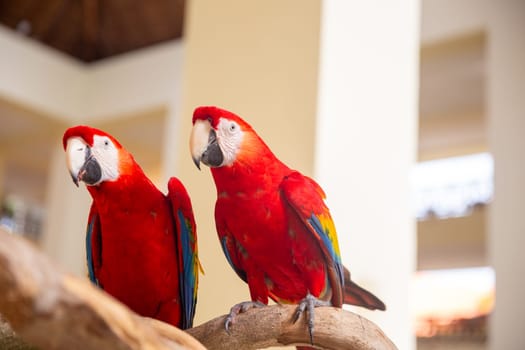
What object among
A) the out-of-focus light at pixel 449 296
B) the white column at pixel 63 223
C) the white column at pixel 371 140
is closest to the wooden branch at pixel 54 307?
the white column at pixel 371 140

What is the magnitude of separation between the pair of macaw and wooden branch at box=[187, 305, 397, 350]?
0.10 m

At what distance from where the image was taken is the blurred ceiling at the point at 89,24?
4.38m

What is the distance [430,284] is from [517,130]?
5337mm

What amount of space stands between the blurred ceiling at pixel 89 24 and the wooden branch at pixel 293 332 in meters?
3.54

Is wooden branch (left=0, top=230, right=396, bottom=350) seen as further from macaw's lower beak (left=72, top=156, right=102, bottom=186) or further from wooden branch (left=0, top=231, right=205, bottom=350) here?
macaw's lower beak (left=72, top=156, right=102, bottom=186)

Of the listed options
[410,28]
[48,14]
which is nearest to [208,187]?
[410,28]

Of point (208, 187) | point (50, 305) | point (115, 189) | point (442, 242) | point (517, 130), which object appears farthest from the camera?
point (442, 242)

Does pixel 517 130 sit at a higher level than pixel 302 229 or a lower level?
higher

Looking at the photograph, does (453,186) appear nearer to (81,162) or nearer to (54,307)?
(81,162)

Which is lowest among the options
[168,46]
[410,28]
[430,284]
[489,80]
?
[430,284]

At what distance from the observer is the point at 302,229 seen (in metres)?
1.07

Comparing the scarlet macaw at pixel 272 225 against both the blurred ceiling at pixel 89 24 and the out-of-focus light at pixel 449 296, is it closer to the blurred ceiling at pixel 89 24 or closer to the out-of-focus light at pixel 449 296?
the blurred ceiling at pixel 89 24

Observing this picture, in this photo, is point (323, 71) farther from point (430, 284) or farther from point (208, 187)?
point (430, 284)

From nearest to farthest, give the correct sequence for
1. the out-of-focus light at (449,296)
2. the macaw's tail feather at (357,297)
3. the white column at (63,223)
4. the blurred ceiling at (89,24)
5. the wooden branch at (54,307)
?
1. the wooden branch at (54,307)
2. the macaw's tail feather at (357,297)
3. the white column at (63,223)
4. the blurred ceiling at (89,24)
5. the out-of-focus light at (449,296)
